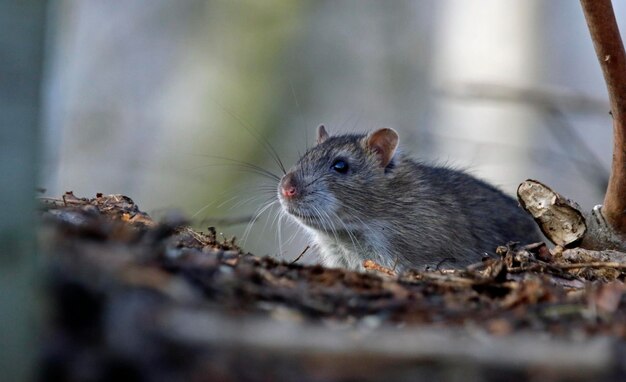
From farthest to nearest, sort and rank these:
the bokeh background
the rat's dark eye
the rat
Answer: the bokeh background, the rat's dark eye, the rat

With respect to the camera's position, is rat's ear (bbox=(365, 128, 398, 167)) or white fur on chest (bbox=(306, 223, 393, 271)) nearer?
white fur on chest (bbox=(306, 223, 393, 271))

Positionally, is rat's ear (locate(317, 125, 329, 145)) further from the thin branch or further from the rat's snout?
the thin branch

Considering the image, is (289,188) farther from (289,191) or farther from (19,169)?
(19,169)

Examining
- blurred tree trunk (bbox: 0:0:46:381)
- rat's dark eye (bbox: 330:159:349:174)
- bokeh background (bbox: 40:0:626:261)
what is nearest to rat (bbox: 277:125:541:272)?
rat's dark eye (bbox: 330:159:349:174)

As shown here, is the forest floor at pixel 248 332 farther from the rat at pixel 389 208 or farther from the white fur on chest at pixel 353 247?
the white fur on chest at pixel 353 247

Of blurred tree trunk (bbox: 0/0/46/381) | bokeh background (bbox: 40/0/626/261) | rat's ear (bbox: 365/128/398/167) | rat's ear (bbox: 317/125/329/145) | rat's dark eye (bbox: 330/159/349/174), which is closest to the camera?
blurred tree trunk (bbox: 0/0/46/381)

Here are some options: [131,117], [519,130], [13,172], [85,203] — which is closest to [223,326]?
[13,172]

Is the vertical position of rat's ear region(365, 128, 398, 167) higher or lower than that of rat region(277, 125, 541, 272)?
higher

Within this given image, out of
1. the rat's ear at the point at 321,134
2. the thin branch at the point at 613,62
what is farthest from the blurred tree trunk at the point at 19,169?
the rat's ear at the point at 321,134
